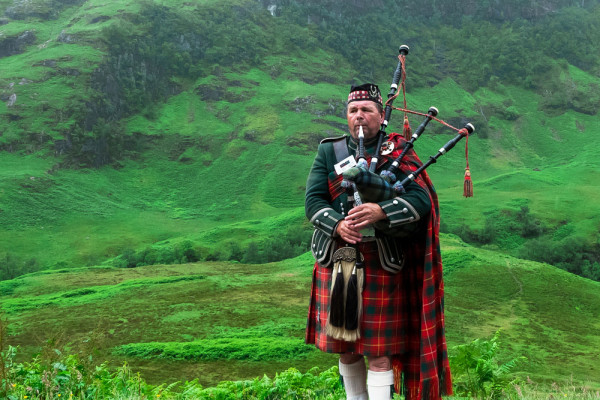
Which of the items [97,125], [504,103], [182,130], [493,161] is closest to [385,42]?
[504,103]

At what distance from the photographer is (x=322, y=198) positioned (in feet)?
11.6

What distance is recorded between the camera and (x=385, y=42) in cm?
7200

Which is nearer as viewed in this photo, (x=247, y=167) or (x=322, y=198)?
(x=322, y=198)

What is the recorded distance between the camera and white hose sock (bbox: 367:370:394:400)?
3.19 meters

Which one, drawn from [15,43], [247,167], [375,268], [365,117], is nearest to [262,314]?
[375,268]

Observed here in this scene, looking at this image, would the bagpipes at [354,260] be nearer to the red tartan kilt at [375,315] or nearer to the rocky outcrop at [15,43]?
the red tartan kilt at [375,315]

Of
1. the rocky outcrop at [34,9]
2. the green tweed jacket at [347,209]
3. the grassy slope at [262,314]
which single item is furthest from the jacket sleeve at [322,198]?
the rocky outcrop at [34,9]

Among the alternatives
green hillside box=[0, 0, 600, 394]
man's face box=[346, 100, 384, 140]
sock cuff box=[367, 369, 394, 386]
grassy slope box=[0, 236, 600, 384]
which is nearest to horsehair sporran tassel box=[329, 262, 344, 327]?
sock cuff box=[367, 369, 394, 386]

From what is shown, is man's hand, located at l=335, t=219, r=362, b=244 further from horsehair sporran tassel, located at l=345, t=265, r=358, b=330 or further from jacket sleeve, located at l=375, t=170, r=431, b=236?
horsehair sporran tassel, located at l=345, t=265, r=358, b=330

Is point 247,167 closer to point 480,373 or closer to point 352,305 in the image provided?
point 480,373

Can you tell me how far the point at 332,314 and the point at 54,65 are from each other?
48.1 metres

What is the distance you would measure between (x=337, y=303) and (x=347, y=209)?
680 millimetres

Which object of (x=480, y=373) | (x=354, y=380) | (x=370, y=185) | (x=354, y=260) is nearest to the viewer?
(x=370, y=185)

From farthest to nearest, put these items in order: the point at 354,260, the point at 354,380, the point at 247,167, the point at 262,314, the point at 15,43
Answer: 1. the point at 15,43
2. the point at 247,167
3. the point at 262,314
4. the point at 354,380
5. the point at 354,260
